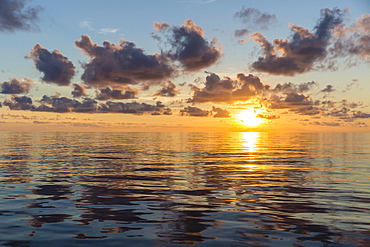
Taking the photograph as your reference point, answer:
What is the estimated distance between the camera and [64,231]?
14594mm

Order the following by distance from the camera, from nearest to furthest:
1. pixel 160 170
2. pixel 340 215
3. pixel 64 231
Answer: pixel 64 231, pixel 340 215, pixel 160 170

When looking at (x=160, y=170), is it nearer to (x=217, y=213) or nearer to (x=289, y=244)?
(x=217, y=213)

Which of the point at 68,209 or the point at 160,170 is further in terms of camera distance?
the point at 160,170

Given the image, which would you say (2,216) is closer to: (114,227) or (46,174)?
(114,227)

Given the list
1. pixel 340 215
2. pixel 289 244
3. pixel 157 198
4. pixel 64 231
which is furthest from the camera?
pixel 157 198

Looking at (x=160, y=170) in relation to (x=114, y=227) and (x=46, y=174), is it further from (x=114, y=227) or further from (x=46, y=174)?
(x=114, y=227)

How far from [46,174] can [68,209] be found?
16.2 metres

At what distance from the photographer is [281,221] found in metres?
16.4

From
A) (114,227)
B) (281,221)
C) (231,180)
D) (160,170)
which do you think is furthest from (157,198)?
(160,170)

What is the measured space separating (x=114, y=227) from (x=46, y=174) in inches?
818

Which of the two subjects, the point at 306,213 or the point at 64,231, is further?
the point at 306,213

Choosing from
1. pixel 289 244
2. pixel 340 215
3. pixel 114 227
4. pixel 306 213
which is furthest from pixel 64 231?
pixel 340 215


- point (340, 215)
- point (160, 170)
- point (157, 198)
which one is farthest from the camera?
point (160, 170)

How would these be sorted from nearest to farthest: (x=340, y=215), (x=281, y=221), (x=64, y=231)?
(x=64, y=231) → (x=281, y=221) → (x=340, y=215)
